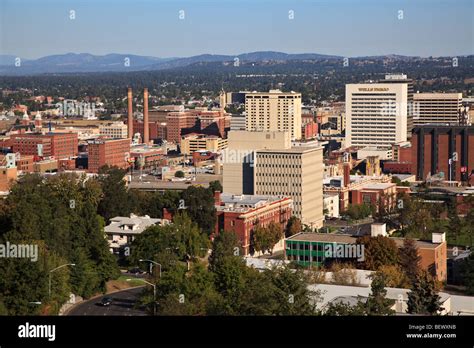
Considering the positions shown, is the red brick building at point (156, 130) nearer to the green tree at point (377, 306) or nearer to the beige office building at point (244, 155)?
the beige office building at point (244, 155)

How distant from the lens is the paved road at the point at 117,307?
1603cm

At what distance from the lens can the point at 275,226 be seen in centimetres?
2445

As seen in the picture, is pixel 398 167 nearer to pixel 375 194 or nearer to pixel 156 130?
pixel 375 194

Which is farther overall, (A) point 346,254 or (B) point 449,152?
(B) point 449,152

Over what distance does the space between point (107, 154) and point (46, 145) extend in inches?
147

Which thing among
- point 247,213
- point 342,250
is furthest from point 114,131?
point 342,250

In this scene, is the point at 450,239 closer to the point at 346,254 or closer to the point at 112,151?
the point at 346,254

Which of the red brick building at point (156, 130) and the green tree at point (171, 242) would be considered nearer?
the green tree at point (171, 242)

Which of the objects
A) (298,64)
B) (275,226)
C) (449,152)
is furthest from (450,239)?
(298,64)

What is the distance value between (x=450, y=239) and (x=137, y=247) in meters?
9.13

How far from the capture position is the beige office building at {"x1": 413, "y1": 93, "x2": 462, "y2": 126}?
51.9 metres

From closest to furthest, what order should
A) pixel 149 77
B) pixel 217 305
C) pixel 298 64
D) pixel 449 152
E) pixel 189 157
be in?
pixel 217 305 < pixel 449 152 < pixel 189 157 < pixel 298 64 < pixel 149 77

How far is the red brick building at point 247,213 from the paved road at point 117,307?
567 centimetres

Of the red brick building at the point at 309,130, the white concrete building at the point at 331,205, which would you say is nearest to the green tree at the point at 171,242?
the white concrete building at the point at 331,205
